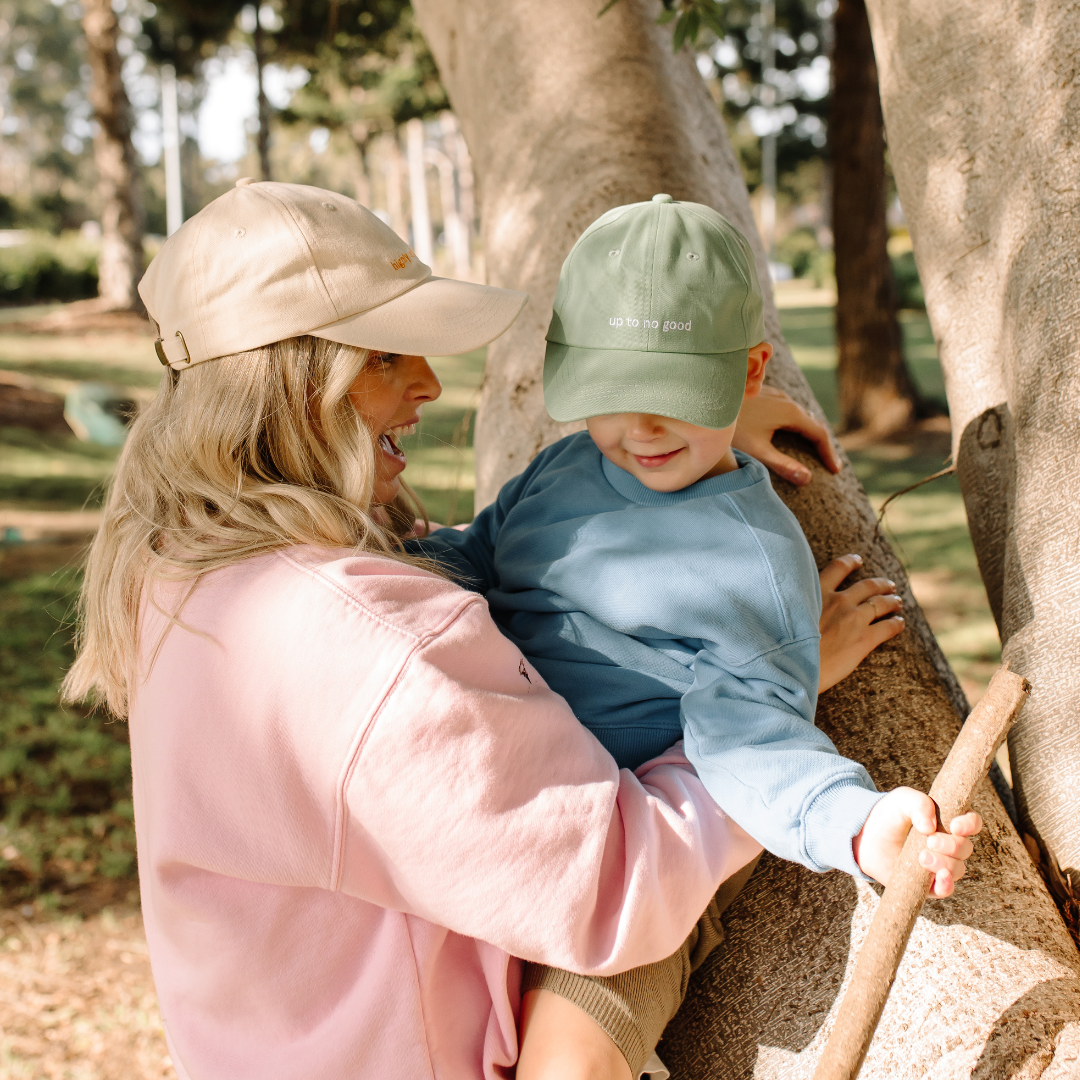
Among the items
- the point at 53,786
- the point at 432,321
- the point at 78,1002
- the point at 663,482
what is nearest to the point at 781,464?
the point at 663,482

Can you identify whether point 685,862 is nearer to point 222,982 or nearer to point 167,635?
point 222,982

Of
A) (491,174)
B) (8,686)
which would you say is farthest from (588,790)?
(8,686)

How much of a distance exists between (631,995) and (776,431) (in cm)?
126

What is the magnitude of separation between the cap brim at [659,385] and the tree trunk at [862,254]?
25.9 ft

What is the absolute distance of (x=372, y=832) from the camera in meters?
1.35

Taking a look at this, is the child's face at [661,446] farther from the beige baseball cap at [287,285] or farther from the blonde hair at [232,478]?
the blonde hair at [232,478]

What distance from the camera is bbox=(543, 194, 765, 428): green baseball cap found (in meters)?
1.60

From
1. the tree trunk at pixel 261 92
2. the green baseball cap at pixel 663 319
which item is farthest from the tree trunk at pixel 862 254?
the green baseball cap at pixel 663 319

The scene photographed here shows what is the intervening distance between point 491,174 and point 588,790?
2.26 meters

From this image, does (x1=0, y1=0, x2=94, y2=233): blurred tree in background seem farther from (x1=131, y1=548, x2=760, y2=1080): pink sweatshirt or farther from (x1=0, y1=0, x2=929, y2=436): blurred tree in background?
(x1=131, y1=548, x2=760, y2=1080): pink sweatshirt

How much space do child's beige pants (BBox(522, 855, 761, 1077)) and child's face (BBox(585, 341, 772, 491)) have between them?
79cm

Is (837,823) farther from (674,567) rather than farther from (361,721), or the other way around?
→ (361,721)

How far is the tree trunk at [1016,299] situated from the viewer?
1746mm

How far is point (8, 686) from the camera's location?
542cm
